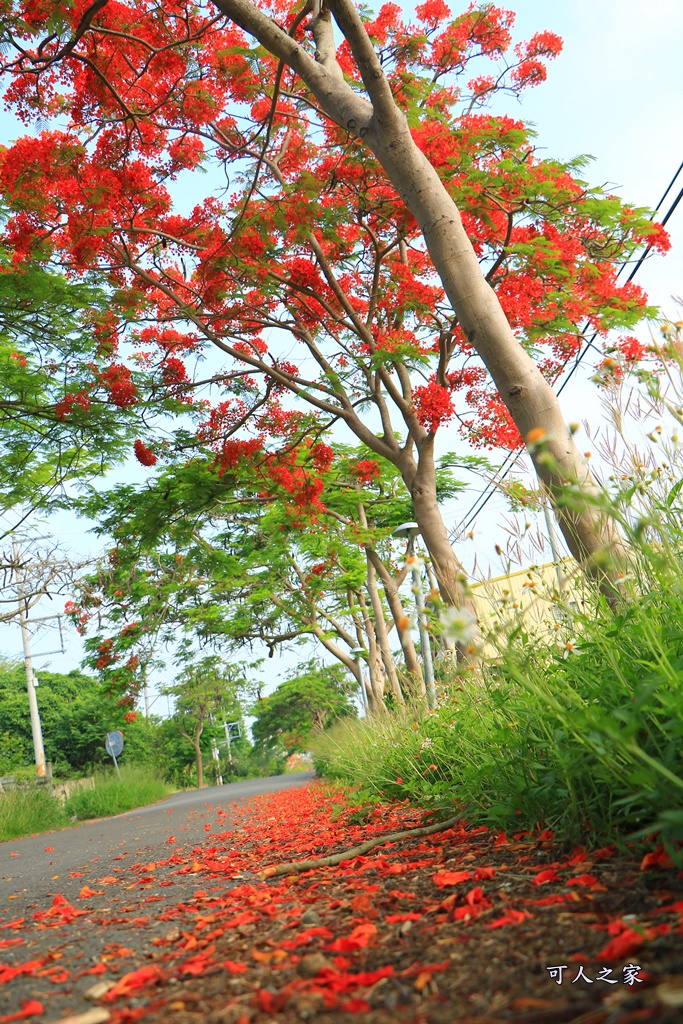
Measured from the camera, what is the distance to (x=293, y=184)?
873cm

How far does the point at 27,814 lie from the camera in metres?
15.0

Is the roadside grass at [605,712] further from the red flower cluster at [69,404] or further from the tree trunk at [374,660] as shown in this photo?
the tree trunk at [374,660]

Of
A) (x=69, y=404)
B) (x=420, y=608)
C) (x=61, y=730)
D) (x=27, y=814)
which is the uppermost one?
(x=69, y=404)

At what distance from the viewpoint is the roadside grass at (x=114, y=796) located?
1791 centimetres

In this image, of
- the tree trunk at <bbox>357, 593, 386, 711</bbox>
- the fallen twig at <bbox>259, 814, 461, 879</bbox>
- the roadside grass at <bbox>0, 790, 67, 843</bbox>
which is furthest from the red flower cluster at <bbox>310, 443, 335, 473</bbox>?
the roadside grass at <bbox>0, 790, 67, 843</bbox>

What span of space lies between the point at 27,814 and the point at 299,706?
2844cm

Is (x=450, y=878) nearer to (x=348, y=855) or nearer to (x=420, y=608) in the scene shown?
(x=420, y=608)

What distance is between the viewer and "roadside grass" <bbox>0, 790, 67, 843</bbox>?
14.2 meters

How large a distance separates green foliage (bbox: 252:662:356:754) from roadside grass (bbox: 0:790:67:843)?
17.1 meters

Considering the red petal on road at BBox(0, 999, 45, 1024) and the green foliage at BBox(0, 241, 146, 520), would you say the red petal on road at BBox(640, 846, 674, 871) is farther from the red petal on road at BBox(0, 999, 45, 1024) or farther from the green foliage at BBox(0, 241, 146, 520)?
the green foliage at BBox(0, 241, 146, 520)

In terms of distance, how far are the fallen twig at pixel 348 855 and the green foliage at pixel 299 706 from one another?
2963 cm

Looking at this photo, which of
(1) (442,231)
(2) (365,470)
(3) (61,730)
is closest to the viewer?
(1) (442,231)

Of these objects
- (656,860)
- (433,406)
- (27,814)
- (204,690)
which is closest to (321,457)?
(433,406)

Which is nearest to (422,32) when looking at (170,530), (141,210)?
(141,210)
